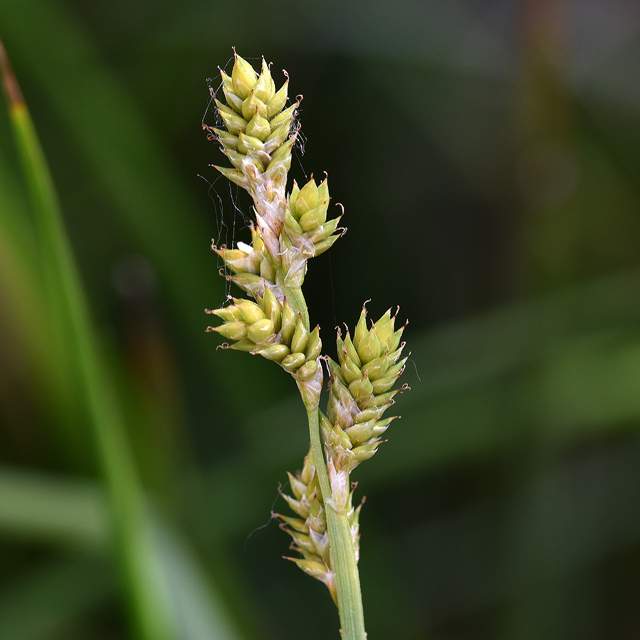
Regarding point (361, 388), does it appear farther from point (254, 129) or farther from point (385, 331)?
point (254, 129)

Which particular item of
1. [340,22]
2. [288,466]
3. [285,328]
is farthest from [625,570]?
[340,22]

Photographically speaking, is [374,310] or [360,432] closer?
[360,432]

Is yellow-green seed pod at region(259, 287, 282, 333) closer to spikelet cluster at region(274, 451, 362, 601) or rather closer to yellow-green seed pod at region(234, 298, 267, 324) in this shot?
yellow-green seed pod at region(234, 298, 267, 324)

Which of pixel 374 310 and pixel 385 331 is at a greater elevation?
pixel 374 310

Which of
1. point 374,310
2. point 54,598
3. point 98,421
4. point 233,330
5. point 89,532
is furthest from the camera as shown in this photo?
point 374,310

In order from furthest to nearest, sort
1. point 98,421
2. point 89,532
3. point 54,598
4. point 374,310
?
1. point 374,310
2. point 54,598
3. point 89,532
4. point 98,421

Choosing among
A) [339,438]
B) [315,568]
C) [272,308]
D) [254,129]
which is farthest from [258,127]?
[315,568]

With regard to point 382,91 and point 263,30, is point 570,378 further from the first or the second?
point 263,30

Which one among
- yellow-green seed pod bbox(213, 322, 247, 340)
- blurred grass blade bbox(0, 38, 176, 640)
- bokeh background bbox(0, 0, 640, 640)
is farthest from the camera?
bokeh background bbox(0, 0, 640, 640)

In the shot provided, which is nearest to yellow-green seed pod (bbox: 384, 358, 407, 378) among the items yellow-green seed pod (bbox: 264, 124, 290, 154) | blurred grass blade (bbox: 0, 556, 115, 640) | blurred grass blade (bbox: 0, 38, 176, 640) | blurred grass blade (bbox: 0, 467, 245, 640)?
yellow-green seed pod (bbox: 264, 124, 290, 154)
